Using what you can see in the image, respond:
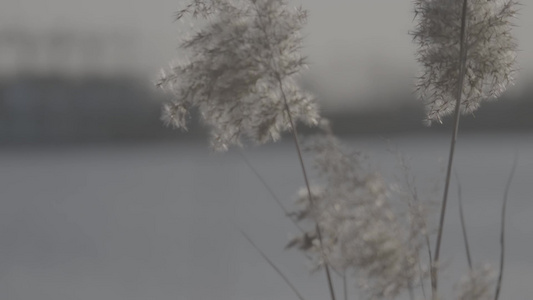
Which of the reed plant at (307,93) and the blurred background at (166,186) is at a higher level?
the reed plant at (307,93)

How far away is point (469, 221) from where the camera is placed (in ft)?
21.1

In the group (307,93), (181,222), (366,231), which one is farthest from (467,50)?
(181,222)

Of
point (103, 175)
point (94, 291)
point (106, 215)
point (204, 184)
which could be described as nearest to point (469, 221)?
point (94, 291)

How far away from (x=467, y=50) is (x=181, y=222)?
23.3ft

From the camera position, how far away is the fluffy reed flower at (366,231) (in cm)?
94

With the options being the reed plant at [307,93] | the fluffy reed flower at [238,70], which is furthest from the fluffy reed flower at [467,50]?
the fluffy reed flower at [238,70]

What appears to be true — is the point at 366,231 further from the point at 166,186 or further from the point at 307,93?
the point at 166,186

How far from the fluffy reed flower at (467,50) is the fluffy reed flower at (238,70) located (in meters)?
0.14

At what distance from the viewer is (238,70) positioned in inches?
43.0

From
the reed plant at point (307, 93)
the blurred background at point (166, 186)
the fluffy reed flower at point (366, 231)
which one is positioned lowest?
the blurred background at point (166, 186)

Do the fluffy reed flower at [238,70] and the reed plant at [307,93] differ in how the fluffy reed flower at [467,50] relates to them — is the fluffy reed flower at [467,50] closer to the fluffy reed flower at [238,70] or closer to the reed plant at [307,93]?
the reed plant at [307,93]

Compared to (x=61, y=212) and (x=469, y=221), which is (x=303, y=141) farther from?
(x=61, y=212)

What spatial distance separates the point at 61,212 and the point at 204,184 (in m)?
2.25

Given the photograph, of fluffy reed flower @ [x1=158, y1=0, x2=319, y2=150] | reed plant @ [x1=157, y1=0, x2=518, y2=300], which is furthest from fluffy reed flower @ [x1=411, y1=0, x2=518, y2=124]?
fluffy reed flower @ [x1=158, y1=0, x2=319, y2=150]
